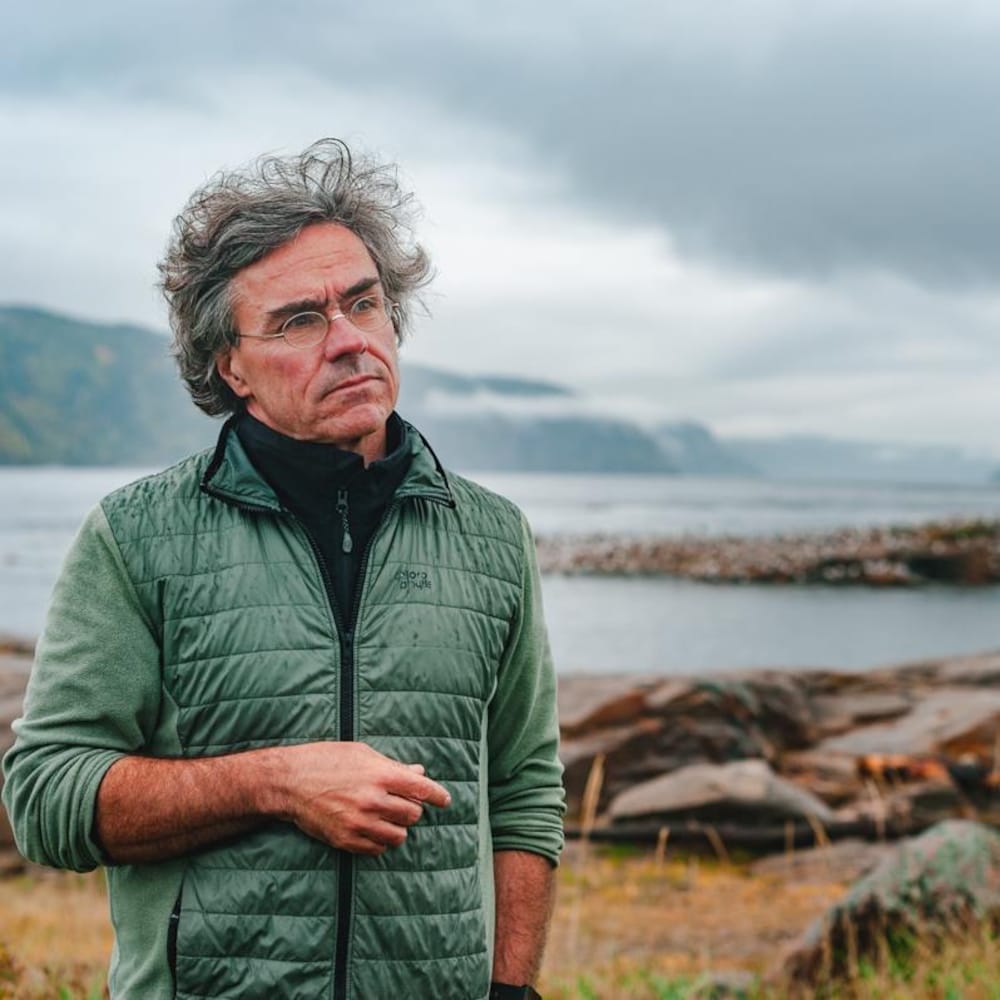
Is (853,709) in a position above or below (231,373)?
below

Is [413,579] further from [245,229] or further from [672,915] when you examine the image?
[672,915]

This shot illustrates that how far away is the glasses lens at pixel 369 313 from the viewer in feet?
7.89

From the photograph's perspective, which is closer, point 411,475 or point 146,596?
point 146,596

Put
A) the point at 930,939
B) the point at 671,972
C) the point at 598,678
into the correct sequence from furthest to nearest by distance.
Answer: the point at 598,678 → the point at 671,972 → the point at 930,939

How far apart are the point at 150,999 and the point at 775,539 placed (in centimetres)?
4645

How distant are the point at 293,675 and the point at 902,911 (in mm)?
4333

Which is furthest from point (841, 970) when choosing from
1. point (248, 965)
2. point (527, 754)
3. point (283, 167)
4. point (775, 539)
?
point (775, 539)

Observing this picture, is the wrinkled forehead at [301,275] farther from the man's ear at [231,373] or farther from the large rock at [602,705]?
the large rock at [602,705]

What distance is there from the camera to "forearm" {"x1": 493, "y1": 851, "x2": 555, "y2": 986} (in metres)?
2.42

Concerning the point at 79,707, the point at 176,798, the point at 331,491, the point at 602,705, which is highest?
the point at 331,491

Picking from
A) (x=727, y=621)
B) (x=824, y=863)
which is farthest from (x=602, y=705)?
(x=727, y=621)

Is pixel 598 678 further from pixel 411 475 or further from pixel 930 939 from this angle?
pixel 411 475

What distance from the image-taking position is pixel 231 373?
2.47 metres

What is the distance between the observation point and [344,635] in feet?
7.23
